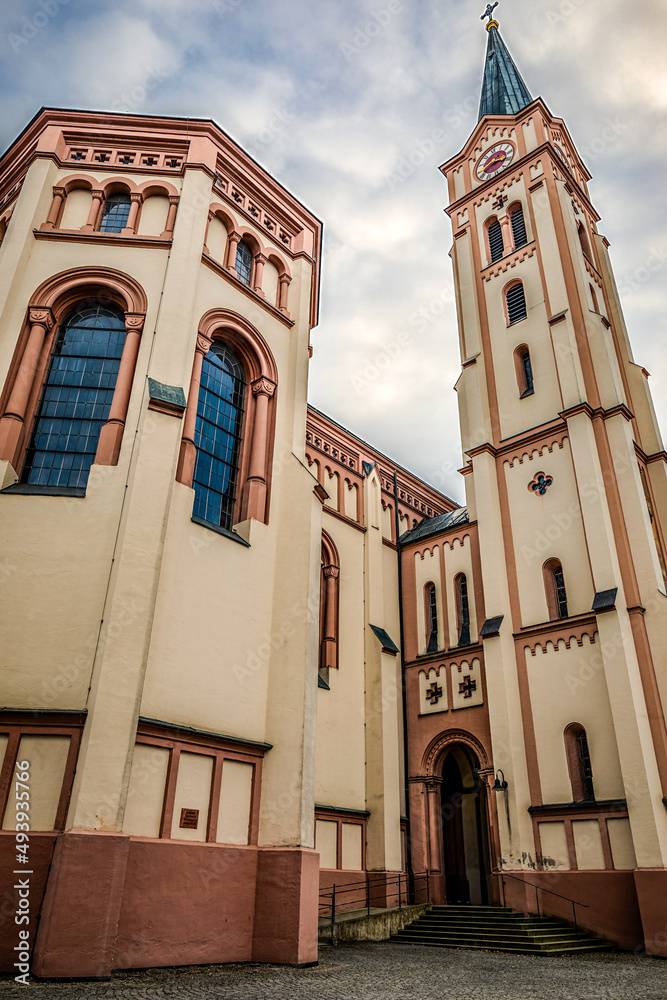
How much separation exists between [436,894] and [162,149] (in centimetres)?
1909

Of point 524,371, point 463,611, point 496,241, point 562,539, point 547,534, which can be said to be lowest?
point 463,611

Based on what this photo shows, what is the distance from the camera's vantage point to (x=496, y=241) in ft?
83.4

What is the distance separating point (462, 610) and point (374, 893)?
7.63 metres

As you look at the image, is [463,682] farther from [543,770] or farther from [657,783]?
[657,783]

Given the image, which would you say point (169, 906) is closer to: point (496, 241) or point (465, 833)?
point (465, 833)

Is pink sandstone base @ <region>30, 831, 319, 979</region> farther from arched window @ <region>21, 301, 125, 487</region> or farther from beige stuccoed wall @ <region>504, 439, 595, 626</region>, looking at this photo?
beige stuccoed wall @ <region>504, 439, 595, 626</region>

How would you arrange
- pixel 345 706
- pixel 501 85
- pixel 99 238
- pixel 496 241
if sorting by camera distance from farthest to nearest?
1. pixel 501 85
2. pixel 496 241
3. pixel 345 706
4. pixel 99 238

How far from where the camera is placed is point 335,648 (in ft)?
60.0

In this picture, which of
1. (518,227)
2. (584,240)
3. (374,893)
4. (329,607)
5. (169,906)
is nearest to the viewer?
(169,906)

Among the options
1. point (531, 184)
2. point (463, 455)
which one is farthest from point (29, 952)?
point (531, 184)

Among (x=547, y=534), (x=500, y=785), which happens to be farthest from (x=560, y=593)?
(x=500, y=785)

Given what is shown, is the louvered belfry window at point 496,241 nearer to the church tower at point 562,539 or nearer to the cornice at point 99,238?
the church tower at point 562,539

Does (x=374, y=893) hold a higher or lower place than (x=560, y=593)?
lower

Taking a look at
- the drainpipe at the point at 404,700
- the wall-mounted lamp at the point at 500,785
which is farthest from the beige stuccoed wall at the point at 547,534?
the drainpipe at the point at 404,700
